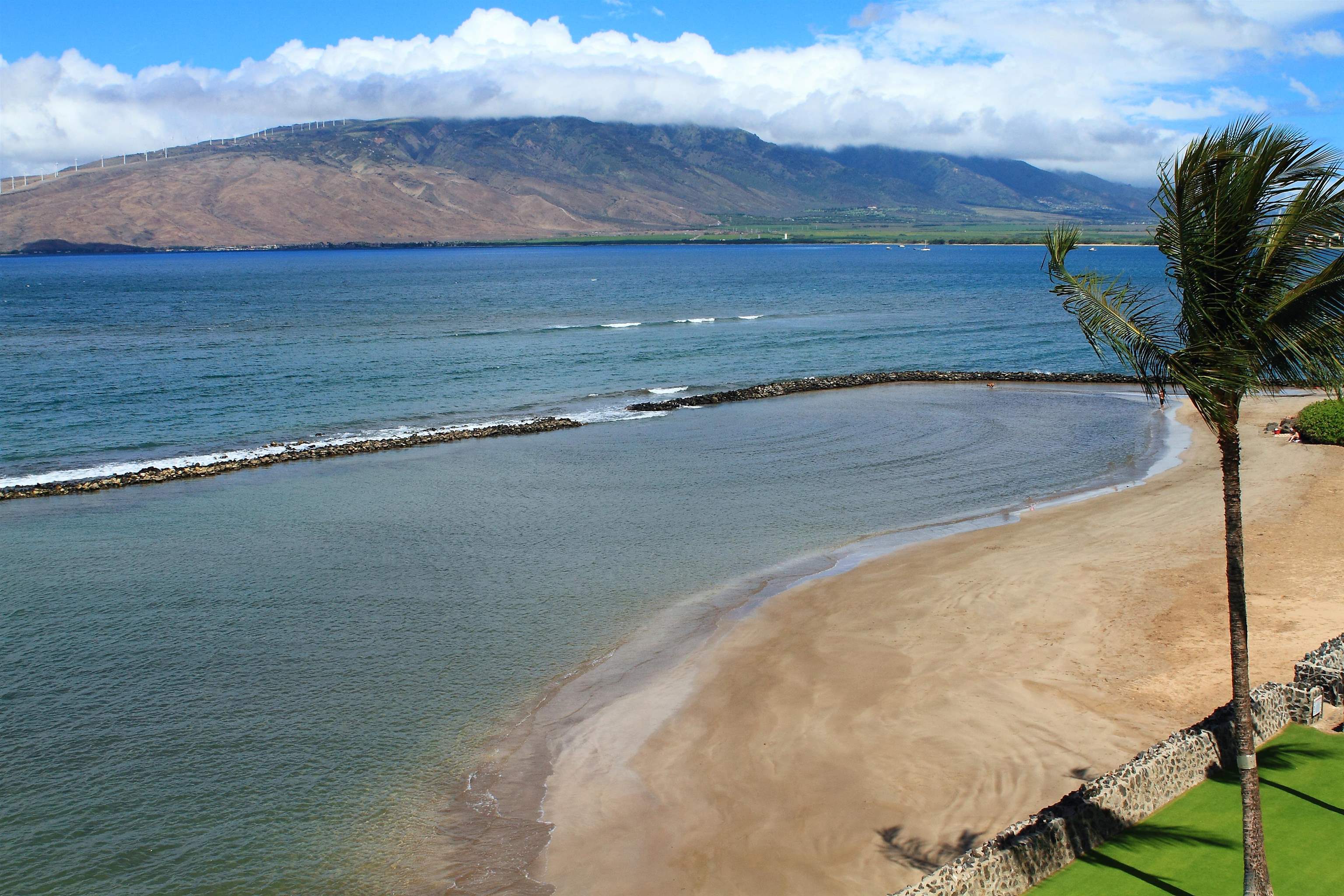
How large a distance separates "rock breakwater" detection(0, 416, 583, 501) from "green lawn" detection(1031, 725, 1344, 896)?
36.9m

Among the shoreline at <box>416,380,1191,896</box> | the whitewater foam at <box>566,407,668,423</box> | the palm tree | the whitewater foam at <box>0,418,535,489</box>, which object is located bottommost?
the shoreline at <box>416,380,1191,896</box>

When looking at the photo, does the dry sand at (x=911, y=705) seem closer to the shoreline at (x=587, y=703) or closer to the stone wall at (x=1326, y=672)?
the shoreline at (x=587, y=703)

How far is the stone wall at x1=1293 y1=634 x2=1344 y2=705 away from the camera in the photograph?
15633 millimetres

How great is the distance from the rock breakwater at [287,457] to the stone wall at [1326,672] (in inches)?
1444

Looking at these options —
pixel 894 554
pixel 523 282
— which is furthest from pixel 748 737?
pixel 523 282

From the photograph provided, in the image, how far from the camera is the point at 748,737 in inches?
692

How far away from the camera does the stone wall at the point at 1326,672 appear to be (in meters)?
15.6

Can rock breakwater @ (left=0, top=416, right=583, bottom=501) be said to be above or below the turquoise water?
above

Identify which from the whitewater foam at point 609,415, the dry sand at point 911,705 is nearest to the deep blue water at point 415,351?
the whitewater foam at point 609,415

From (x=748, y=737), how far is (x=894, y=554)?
11.6 meters

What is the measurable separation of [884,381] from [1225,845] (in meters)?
52.2

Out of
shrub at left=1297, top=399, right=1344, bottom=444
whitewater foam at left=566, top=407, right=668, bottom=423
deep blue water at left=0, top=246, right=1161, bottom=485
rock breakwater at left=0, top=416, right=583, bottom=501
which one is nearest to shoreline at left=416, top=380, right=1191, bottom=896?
shrub at left=1297, top=399, right=1344, bottom=444

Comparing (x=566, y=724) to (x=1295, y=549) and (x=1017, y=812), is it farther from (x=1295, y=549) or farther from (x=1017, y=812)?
(x=1295, y=549)

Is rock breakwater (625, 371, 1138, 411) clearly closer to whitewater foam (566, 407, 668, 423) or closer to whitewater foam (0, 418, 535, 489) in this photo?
whitewater foam (566, 407, 668, 423)
